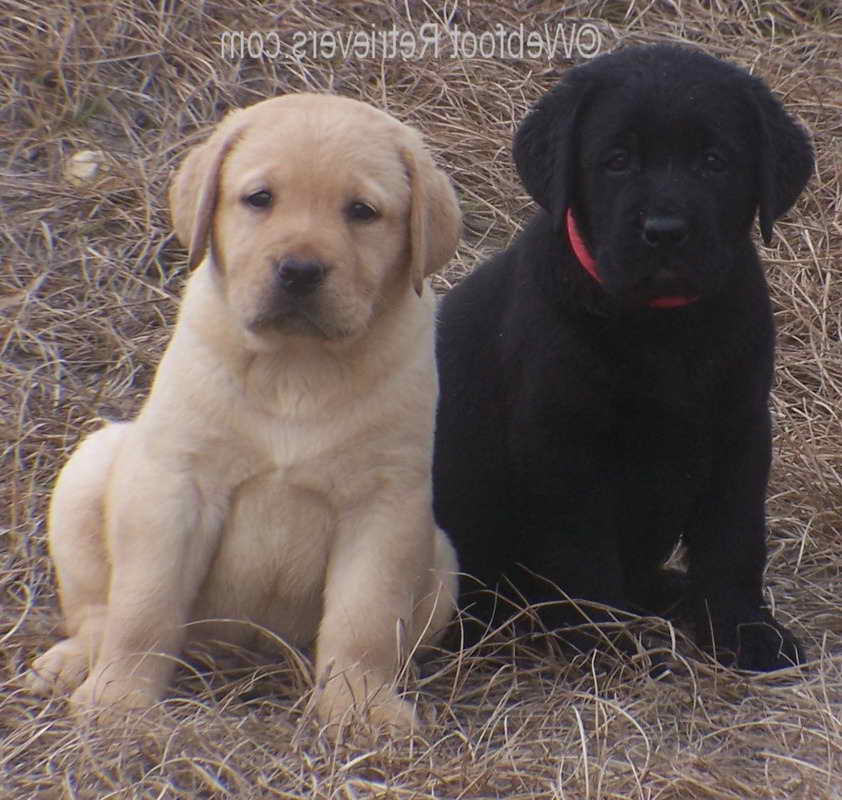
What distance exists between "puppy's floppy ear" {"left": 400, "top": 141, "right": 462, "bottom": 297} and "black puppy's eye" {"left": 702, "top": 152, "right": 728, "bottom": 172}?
0.68 meters

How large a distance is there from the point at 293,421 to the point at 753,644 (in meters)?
1.47

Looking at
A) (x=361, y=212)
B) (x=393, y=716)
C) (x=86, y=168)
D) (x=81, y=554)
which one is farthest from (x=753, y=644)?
(x=86, y=168)

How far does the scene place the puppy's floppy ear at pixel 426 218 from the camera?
3791 millimetres

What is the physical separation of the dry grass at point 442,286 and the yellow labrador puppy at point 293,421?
0.20 metres

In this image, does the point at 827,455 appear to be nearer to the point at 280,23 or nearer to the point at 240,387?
the point at 240,387

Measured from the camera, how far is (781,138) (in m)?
4.04

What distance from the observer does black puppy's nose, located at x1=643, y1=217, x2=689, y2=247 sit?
3770 millimetres

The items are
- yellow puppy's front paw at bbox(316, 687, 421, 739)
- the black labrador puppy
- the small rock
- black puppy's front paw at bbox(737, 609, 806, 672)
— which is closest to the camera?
yellow puppy's front paw at bbox(316, 687, 421, 739)

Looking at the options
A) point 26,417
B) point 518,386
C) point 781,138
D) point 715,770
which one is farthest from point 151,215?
point 715,770

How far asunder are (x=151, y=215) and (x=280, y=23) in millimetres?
1425

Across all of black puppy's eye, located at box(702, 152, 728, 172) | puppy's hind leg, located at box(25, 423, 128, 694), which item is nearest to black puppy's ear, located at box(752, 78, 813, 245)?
black puppy's eye, located at box(702, 152, 728, 172)

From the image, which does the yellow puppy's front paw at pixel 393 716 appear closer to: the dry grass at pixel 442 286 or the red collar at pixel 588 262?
the dry grass at pixel 442 286

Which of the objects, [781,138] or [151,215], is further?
[151,215]

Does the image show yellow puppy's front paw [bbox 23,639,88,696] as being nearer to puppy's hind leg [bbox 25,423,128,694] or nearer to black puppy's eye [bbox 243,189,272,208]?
puppy's hind leg [bbox 25,423,128,694]
